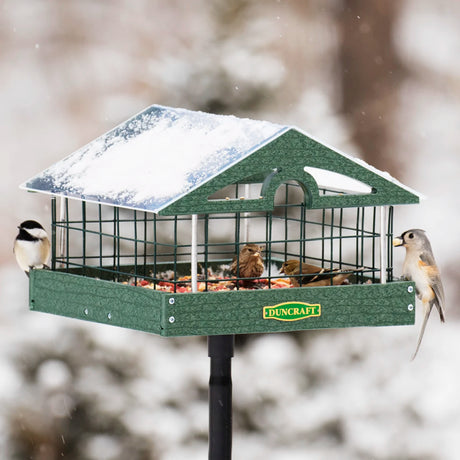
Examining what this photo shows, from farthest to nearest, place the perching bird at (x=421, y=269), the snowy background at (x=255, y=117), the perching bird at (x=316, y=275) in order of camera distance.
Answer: the snowy background at (x=255, y=117) < the perching bird at (x=421, y=269) < the perching bird at (x=316, y=275)

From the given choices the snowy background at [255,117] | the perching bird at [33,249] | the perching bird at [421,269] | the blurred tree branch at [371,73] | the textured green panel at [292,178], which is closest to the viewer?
the textured green panel at [292,178]

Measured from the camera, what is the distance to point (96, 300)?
4.56 metres

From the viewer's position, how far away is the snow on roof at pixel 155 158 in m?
4.29

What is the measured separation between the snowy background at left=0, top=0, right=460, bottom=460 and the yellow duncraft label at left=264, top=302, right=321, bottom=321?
2.82 meters

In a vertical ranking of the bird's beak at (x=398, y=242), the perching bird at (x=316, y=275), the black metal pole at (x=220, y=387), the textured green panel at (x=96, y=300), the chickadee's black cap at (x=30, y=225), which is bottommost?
the black metal pole at (x=220, y=387)

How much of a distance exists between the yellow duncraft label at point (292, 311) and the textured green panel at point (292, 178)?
12.4 inches

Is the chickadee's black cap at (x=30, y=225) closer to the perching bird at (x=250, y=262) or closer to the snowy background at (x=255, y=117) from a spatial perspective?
the perching bird at (x=250, y=262)

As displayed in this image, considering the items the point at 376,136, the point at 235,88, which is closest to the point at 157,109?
the point at 235,88

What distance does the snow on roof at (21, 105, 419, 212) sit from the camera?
169 inches

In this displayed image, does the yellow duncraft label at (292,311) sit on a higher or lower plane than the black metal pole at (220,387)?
higher

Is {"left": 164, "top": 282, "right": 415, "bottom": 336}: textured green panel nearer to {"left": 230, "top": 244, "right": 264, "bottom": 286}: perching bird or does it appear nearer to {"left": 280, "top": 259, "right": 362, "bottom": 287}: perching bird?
{"left": 280, "top": 259, "right": 362, "bottom": 287}: perching bird

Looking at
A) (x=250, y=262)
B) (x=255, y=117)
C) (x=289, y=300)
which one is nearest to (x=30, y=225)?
(x=250, y=262)

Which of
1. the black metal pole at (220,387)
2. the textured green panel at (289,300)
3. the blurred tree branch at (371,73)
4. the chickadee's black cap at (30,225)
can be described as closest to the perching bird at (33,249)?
the chickadee's black cap at (30,225)

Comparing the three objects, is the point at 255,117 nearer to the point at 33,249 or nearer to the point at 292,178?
the point at 33,249
